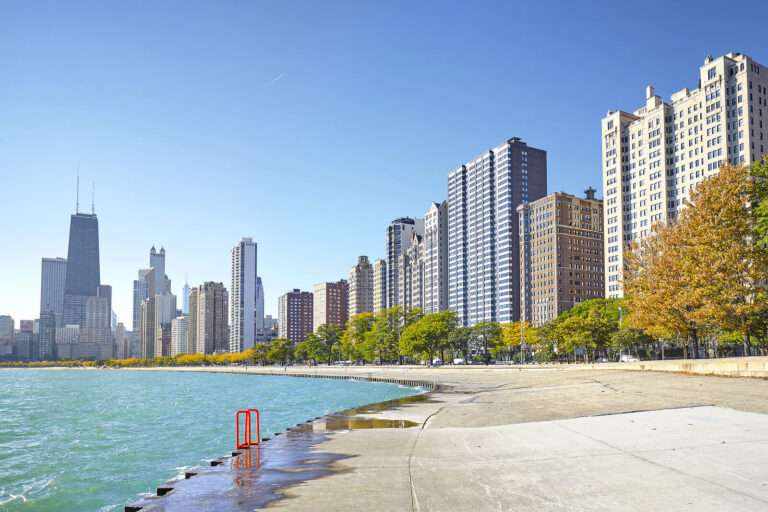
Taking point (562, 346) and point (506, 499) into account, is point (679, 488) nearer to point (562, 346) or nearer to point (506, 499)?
point (506, 499)

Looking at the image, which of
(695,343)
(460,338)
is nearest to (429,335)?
(460,338)

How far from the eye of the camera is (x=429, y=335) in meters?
132

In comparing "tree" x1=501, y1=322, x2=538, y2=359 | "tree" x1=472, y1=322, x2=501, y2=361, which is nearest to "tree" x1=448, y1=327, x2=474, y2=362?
"tree" x1=472, y1=322, x2=501, y2=361

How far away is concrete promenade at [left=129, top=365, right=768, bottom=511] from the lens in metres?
10.8

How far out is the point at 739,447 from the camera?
45.6ft

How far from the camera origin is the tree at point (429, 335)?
131 m

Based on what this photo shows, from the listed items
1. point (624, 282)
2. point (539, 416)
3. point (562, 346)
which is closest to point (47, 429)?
point (539, 416)

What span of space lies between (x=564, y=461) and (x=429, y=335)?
119 m

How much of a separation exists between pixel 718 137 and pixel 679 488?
173m

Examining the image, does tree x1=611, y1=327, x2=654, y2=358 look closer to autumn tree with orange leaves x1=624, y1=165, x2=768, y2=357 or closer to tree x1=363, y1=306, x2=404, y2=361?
autumn tree with orange leaves x1=624, y1=165, x2=768, y2=357

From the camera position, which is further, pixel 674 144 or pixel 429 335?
pixel 674 144

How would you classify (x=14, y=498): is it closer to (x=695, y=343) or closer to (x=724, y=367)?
(x=724, y=367)

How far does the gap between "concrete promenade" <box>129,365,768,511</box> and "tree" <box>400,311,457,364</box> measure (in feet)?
346

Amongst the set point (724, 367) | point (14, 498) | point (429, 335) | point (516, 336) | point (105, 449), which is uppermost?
point (724, 367)
